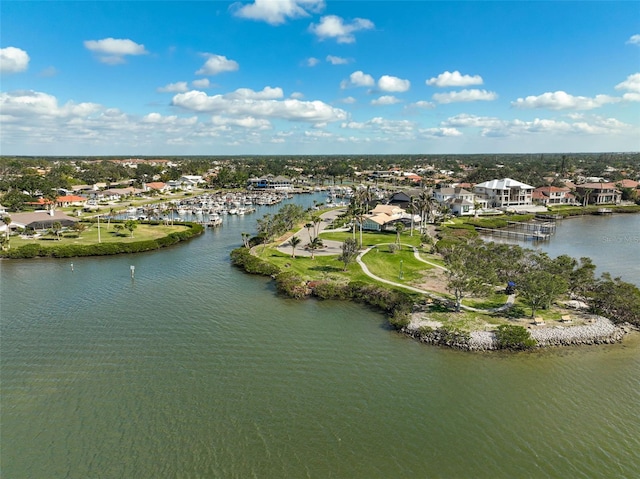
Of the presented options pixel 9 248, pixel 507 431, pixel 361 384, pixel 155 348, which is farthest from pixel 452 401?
pixel 9 248

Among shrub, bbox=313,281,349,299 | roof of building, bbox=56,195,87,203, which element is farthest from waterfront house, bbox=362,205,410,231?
roof of building, bbox=56,195,87,203

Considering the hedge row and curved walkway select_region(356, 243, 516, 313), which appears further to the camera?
the hedge row

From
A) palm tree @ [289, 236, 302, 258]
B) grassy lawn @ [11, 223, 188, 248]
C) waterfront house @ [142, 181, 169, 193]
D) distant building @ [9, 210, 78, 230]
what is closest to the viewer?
palm tree @ [289, 236, 302, 258]

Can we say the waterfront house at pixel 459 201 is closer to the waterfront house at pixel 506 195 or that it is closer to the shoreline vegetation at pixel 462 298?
the waterfront house at pixel 506 195

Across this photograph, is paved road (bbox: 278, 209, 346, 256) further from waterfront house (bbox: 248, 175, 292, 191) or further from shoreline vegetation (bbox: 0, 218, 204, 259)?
waterfront house (bbox: 248, 175, 292, 191)

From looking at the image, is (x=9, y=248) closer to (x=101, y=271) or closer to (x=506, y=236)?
(x=101, y=271)

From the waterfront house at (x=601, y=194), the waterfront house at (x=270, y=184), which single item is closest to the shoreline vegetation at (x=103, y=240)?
the waterfront house at (x=270, y=184)

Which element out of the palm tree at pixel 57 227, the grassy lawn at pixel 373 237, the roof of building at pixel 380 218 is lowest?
the grassy lawn at pixel 373 237

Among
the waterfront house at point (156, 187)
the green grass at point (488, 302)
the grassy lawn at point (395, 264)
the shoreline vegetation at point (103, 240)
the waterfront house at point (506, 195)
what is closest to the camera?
the green grass at point (488, 302)

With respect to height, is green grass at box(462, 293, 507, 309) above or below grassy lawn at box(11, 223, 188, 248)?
below
